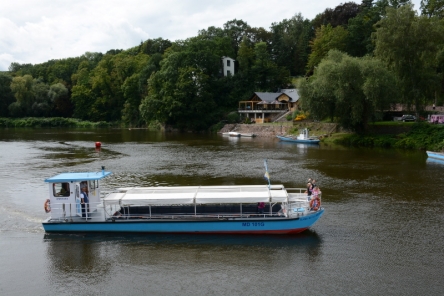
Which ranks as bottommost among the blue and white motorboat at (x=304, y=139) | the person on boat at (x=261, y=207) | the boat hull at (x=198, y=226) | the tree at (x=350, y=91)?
the boat hull at (x=198, y=226)

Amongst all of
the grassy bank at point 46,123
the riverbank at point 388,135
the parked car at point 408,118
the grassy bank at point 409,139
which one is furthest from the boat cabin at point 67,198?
the grassy bank at point 46,123

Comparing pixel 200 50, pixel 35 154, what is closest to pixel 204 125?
pixel 200 50

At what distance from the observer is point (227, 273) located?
18266 mm

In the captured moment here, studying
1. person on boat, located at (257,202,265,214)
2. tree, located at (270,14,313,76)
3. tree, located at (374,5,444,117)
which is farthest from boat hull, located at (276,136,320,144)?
tree, located at (270,14,313,76)

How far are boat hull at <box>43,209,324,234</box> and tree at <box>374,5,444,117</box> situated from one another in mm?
50489

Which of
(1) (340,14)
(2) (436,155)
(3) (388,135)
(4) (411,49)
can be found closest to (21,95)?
(1) (340,14)

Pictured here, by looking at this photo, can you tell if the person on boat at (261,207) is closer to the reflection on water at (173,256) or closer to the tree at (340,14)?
the reflection on water at (173,256)

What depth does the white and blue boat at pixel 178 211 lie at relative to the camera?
75.0 feet

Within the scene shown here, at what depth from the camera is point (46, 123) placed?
136 meters

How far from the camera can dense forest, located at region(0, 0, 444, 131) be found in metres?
63.7

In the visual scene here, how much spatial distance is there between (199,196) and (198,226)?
174cm

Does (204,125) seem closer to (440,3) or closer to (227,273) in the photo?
(440,3)

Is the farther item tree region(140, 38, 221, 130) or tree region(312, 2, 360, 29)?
tree region(312, 2, 360, 29)

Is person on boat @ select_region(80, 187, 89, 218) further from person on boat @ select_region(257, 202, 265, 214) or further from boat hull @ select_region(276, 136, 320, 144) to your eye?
boat hull @ select_region(276, 136, 320, 144)
